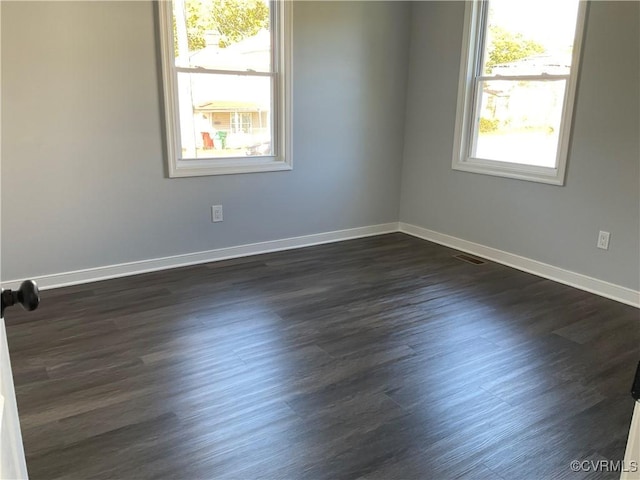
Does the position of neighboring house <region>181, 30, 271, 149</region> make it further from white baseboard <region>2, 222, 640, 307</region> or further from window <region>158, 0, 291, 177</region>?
white baseboard <region>2, 222, 640, 307</region>

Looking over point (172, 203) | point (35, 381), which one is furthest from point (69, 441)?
point (172, 203)

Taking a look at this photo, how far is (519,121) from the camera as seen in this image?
3.82 metres

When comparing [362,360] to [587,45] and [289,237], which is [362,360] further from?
[587,45]

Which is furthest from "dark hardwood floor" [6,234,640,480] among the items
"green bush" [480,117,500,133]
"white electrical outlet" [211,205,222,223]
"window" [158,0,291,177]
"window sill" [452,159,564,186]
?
"green bush" [480,117,500,133]

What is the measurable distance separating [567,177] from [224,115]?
99.2 inches

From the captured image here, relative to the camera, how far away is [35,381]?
2.26 meters

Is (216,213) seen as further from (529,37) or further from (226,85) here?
(529,37)

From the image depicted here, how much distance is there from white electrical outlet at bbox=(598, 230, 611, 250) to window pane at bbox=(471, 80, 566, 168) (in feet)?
1.96

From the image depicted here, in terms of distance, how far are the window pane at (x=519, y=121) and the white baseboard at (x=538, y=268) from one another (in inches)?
29.0

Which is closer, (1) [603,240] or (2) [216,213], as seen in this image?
(1) [603,240]

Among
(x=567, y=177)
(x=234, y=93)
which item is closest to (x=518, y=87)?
(x=567, y=177)

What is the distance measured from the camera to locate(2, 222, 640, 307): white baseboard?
3342 millimetres

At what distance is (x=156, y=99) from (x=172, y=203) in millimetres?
738

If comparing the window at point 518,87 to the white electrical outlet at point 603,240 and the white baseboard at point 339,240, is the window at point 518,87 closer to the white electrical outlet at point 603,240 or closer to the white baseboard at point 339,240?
the white electrical outlet at point 603,240
